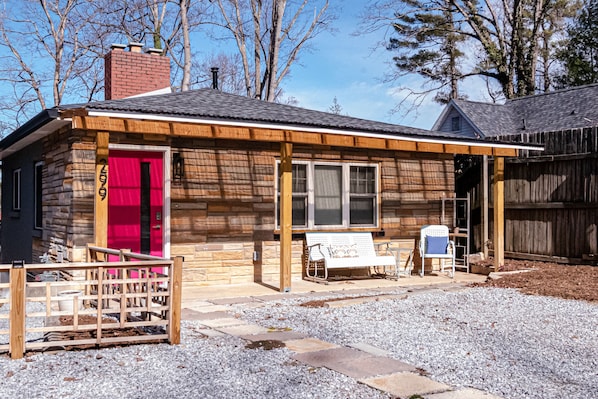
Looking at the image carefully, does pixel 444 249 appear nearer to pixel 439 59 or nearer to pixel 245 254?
pixel 245 254

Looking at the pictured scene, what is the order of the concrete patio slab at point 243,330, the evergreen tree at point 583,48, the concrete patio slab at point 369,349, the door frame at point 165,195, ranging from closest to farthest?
1. the concrete patio slab at point 369,349
2. the concrete patio slab at point 243,330
3. the door frame at point 165,195
4. the evergreen tree at point 583,48

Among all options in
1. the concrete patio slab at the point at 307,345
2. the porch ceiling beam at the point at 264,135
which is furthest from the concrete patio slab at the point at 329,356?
the porch ceiling beam at the point at 264,135

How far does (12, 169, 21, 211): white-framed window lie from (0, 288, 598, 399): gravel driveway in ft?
24.3

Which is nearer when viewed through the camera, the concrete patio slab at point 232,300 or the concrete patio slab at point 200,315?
the concrete patio slab at point 200,315

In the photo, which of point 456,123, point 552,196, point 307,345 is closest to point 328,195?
point 552,196

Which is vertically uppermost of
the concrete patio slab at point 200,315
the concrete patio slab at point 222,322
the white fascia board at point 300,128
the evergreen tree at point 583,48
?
the evergreen tree at point 583,48

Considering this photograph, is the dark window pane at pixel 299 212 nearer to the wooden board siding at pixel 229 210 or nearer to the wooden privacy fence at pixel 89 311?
the wooden board siding at pixel 229 210

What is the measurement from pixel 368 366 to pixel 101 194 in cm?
420

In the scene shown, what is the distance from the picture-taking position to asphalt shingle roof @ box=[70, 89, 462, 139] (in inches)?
308

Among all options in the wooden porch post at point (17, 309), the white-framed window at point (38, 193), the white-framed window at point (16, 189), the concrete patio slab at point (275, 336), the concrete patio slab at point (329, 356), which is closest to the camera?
the wooden porch post at point (17, 309)

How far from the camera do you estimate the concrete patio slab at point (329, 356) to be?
16.6 feet

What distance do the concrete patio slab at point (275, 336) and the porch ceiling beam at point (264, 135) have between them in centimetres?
297

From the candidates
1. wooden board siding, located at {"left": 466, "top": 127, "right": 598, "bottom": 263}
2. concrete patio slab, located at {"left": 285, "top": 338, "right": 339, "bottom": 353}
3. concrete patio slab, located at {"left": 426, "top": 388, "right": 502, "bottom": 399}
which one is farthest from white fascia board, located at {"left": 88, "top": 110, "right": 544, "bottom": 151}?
concrete patio slab, located at {"left": 426, "top": 388, "right": 502, "bottom": 399}

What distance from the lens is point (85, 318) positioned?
6727mm
